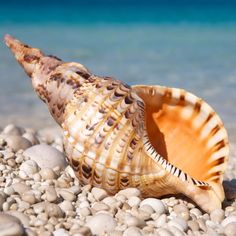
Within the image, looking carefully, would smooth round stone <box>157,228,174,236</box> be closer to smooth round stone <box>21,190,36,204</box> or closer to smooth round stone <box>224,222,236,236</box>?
smooth round stone <box>224,222,236,236</box>

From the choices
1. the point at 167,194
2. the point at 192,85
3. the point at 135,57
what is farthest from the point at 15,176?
the point at 135,57

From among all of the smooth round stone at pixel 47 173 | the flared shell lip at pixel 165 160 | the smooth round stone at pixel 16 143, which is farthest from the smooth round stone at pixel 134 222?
the smooth round stone at pixel 16 143

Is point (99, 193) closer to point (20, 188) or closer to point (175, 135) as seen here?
point (20, 188)

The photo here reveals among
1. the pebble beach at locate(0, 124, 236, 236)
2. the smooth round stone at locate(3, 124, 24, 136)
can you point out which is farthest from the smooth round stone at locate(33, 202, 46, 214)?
the smooth round stone at locate(3, 124, 24, 136)

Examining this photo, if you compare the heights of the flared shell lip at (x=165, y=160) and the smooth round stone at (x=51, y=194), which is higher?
the flared shell lip at (x=165, y=160)

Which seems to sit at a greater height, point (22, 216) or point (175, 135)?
point (175, 135)

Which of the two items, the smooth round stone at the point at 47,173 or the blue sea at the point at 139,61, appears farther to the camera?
the blue sea at the point at 139,61

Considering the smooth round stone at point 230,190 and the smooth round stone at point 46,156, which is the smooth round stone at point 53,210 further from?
the smooth round stone at point 230,190

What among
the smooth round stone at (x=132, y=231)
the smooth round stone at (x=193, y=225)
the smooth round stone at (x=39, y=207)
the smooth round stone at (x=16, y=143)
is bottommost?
the smooth round stone at (x=193, y=225)

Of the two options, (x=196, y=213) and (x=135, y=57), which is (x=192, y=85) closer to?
(x=135, y=57)

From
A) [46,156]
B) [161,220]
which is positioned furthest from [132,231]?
[46,156]
